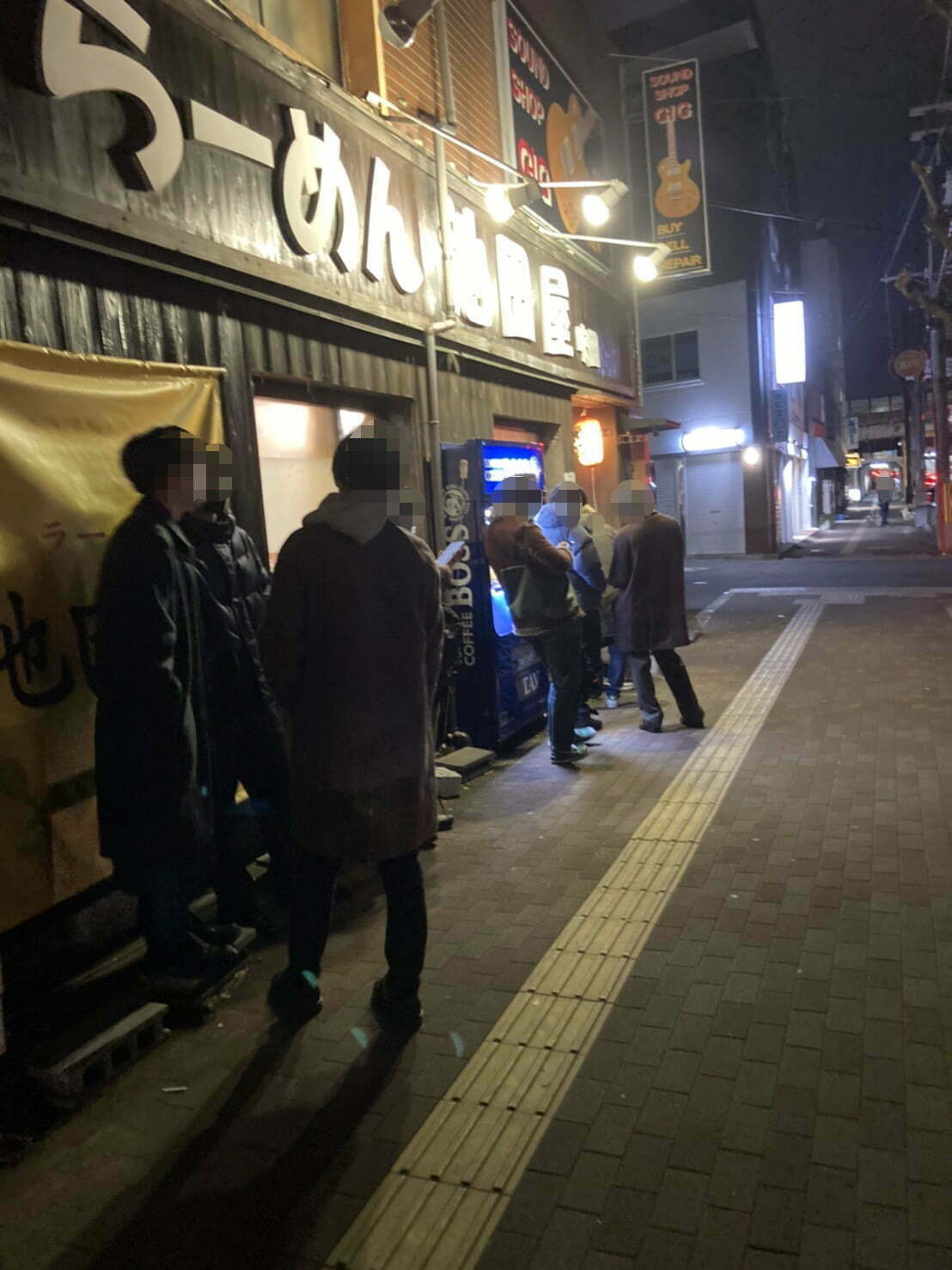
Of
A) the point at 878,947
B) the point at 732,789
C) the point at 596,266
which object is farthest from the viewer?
the point at 596,266

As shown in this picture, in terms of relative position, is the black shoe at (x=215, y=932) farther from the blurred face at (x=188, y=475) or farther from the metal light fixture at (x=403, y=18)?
the metal light fixture at (x=403, y=18)

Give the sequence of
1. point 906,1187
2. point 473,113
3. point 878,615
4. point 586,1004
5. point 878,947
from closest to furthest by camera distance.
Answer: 1. point 906,1187
2. point 586,1004
3. point 878,947
4. point 473,113
5. point 878,615

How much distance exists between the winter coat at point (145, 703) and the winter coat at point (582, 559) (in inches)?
174

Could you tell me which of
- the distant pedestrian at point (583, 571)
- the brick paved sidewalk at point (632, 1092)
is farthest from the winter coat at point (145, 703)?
the distant pedestrian at point (583, 571)

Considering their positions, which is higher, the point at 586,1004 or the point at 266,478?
the point at 266,478

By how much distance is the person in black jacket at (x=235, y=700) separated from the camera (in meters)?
3.84

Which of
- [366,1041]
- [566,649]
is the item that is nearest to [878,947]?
[366,1041]

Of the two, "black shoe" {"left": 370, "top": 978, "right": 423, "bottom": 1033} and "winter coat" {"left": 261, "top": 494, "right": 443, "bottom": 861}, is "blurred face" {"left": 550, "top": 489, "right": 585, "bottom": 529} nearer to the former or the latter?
"winter coat" {"left": 261, "top": 494, "right": 443, "bottom": 861}

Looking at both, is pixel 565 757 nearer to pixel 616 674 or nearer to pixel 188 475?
pixel 616 674

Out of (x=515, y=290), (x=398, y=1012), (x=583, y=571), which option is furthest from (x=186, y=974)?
(x=515, y=290)

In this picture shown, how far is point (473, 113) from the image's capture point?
881 centimetres

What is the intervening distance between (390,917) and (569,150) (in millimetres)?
10578

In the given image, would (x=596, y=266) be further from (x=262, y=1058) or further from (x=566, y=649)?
(x=262, y=1058)

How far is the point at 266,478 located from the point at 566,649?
2.42 m
